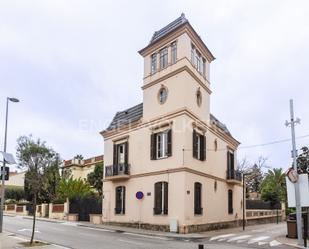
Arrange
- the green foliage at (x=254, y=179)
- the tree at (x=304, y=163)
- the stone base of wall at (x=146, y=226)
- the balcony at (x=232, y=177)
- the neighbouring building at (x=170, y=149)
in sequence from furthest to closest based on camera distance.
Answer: the green foliage at (x=254, y=179) → the balcony at (x=232, y=177) → the neighbouring building at (x=170, y=149) → the stone base of wall at (x=146, y=226) → the tree at (x=304, y=163)

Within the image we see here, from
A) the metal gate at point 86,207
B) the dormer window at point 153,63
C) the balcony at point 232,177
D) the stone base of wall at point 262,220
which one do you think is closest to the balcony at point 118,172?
the metal gate at point 86,207

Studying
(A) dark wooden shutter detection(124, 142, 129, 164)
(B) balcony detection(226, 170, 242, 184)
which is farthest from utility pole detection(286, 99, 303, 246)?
(B) balcony detection(226, 170, 242, 184)

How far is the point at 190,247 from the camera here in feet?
51.0

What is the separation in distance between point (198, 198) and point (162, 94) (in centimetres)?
714

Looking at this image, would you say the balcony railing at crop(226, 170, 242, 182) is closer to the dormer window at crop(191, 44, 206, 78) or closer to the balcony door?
the dormer window at crop(191, 44, 206, 78)

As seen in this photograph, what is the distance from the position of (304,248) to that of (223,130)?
16.0 meters

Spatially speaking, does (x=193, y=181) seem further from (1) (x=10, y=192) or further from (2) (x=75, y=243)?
(1) (x=10, y=192)

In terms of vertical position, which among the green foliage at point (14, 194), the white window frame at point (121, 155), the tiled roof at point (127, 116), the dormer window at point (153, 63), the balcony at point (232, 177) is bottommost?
the green foliage at point (14, 194)

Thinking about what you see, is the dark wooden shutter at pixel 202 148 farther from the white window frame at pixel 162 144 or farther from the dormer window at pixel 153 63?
the dormer window at pixel 153 63

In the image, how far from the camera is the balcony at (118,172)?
2650 centimetres

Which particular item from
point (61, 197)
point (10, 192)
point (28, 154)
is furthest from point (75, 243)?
point (10, 192)

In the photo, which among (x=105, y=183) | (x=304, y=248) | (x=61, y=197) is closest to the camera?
(x=304, y=248)

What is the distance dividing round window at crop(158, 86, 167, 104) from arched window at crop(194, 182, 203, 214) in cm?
581

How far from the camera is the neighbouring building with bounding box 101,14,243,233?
75.8ft
